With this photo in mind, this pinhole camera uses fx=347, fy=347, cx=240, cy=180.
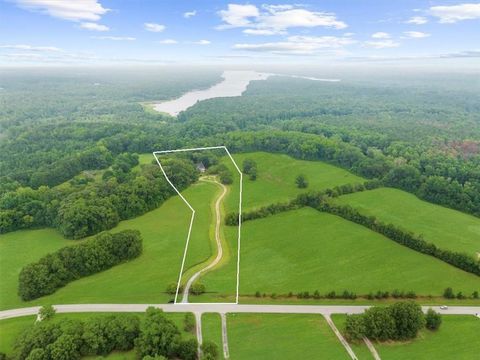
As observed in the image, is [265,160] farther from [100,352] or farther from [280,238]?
[100,352]

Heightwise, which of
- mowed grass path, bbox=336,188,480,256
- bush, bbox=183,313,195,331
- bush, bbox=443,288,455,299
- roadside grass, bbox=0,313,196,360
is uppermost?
mowed grass path, bbox=336,188,480,256

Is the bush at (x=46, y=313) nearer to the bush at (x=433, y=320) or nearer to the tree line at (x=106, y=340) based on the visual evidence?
the tree line at (x=106, y=340)

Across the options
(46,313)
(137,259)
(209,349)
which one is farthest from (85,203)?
(209,349)

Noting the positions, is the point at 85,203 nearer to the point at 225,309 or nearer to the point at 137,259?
the point at 137,259

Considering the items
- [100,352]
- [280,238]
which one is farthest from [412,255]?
[100,352]

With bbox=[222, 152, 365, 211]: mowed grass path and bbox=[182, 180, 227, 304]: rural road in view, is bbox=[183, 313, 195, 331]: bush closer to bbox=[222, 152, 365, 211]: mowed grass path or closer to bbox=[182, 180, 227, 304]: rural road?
bbox=[182, 180, 227, 304]: rural road

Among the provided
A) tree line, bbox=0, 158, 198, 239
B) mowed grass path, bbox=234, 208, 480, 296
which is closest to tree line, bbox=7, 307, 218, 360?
mowed grass path, bbox=234, 208, 480, 296
